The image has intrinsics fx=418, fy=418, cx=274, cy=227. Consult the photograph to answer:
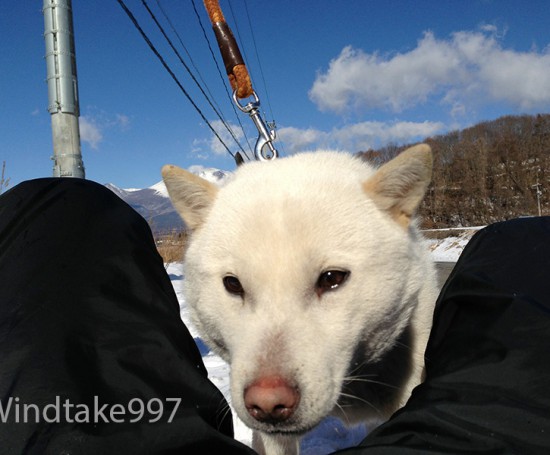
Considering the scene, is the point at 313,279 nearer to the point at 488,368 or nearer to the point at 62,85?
the point at 488,368

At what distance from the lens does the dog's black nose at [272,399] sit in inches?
58.1

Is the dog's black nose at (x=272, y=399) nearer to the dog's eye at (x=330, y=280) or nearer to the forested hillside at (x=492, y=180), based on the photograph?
the dog's eye at (x=330, y=280)

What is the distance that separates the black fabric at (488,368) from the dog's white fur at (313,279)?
0.29m

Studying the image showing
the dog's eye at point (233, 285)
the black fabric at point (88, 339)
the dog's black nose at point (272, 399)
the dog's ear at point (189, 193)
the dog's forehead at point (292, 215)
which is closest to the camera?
the black fabric at point (88, 339)

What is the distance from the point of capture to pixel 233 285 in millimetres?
1999

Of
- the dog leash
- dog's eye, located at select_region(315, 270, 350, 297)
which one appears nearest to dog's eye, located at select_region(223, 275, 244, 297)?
dog's eye, located at select_region(315, 270, 350, 297)

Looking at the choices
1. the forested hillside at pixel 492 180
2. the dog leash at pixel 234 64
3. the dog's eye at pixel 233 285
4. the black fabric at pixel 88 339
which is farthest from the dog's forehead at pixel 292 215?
the forested hillside at pixel 492 180

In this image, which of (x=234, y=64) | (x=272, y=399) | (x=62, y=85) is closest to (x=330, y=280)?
(x=272, y=399)

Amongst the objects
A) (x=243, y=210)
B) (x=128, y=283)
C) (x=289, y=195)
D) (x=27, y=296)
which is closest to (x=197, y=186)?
(x=243, y=210)

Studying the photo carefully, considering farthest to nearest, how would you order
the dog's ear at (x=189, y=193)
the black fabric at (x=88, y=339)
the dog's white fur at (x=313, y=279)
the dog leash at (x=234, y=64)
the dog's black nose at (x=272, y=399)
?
the dog leash at (x=234, y=64) < the dog's ear at (x=189, y=193) < the dog's white fur at (x=313, y=279) < the dog's black nose at (x=272, y=399) < the black fabric at (x=88, y=339)

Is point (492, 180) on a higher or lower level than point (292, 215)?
higher

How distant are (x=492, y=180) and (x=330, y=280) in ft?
98.8

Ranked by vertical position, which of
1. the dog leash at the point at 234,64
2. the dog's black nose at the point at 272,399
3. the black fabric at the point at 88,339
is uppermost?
the dog leash at the point at 234,64

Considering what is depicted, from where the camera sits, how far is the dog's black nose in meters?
1.48
